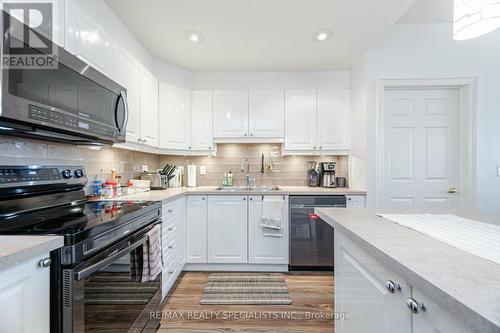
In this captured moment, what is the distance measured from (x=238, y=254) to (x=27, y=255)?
2120 millimetres

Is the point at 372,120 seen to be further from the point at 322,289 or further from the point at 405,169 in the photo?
the point at 322,289

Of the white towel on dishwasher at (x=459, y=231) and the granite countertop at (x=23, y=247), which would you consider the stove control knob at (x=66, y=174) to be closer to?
the granite countertop at (x=23, y=247)

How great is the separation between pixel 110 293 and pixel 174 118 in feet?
6.92

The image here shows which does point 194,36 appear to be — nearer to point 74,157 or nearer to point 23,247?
point 74,157

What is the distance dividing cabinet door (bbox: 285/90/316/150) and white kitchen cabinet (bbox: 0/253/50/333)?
2565 millimetres

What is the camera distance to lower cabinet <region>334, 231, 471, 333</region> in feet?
1.98

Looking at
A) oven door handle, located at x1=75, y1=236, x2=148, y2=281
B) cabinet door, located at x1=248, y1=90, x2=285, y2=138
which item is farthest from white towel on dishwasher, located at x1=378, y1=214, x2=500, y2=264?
cabinet door, located at x1=248, y1=90, x2=285, y2=138

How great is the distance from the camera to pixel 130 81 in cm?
215

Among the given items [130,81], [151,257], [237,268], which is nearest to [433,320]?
[151,257]

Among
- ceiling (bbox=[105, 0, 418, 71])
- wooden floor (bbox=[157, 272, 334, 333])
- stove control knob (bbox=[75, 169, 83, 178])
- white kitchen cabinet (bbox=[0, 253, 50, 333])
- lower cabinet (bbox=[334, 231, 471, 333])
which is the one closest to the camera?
lower cabinet (bbox=[334, 231, 471, 333])

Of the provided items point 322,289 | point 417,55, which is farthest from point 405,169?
point 322,289

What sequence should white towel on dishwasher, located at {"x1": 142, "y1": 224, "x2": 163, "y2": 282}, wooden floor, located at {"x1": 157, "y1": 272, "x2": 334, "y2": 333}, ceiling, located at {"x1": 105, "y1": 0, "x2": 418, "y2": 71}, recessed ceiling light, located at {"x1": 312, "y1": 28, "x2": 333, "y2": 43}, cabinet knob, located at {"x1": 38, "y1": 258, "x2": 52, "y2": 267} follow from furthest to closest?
recessed ceiling light, located at {"x1": 312, "y1": 28, "x2": 333, "y2": 43}
ceiling, located at {"x1": 105, "y1": 0, "x2": 418, "y2": 71}
wooden floor, located at {"x1": 157, "y1": 272, "x2": 334, "y2": 333}
white towel on dishwasher, located at {"x1": 142, "y1": 224, "x2": 163, "y2": 282}
cabinet knob, located at {"x1": 38, "y1": 258, "x2": 52, "y2": 267}

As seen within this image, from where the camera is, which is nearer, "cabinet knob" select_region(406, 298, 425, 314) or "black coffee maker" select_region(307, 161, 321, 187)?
"cabinet knob" select_region(406, 298, 425, 314)

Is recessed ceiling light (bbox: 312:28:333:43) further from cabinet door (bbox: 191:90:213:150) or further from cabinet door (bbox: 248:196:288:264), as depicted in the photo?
cabinet door (bbox: 248:196:288:264)
